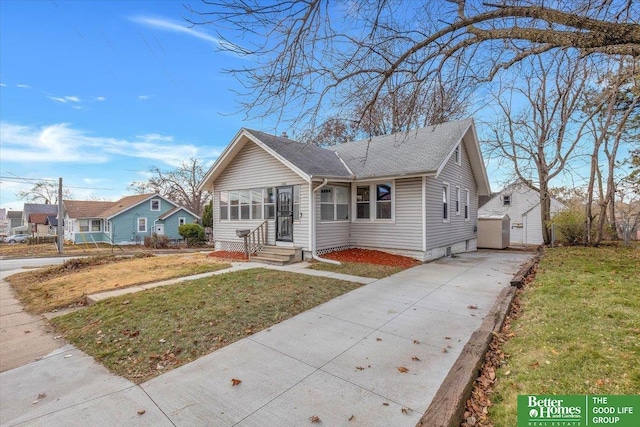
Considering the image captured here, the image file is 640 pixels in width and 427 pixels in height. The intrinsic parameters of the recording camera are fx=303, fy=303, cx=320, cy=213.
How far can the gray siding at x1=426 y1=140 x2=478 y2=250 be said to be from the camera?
36.0 feet

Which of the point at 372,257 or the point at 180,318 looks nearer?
the point at 180,318

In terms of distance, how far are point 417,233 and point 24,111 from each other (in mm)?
22480

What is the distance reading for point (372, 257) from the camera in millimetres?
10680

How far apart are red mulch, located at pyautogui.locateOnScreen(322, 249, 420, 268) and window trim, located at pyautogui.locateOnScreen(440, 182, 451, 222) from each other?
2.90 meters

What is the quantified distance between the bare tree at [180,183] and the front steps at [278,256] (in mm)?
28576

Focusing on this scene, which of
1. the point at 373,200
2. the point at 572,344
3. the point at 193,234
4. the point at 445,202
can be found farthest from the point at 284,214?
A: the point at 193,234

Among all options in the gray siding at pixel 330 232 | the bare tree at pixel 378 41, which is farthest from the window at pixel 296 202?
the bare tree at pixel 378 41

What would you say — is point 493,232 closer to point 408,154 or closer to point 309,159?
point 408,154

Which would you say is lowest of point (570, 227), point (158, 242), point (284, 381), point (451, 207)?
point (158, 242)

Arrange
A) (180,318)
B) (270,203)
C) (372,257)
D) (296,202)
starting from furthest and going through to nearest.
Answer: (270,203) < (296,202) < (372,257) < (180,318)

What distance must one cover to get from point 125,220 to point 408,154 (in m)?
29.6

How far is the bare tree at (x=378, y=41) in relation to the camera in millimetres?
3693

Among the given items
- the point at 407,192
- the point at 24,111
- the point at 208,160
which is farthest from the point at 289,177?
the point at 208,160

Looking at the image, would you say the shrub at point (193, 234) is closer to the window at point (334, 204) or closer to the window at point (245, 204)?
the window at point (245, 204)
